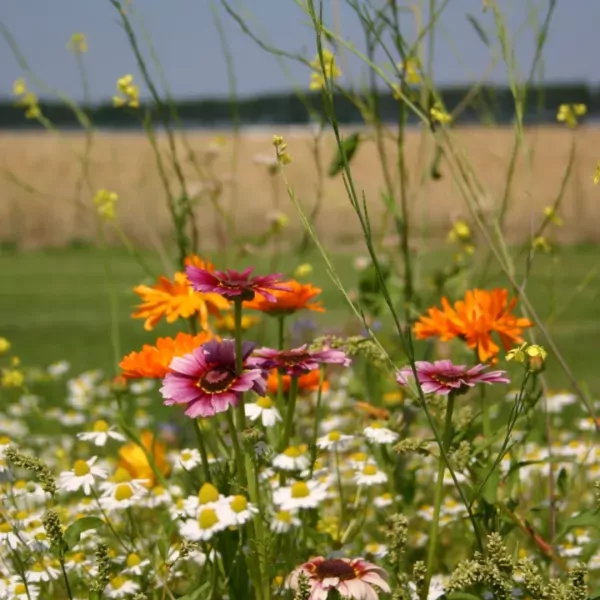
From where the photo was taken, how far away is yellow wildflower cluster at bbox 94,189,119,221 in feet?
5.23

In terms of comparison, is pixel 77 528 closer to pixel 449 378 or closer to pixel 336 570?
pixel 336 570

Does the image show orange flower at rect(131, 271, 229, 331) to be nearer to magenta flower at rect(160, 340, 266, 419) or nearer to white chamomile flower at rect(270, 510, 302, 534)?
magenta flower at rect(160, 340, 266, 419)

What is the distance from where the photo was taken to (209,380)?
2.94 feet

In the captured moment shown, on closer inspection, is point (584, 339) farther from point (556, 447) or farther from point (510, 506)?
point (510, 506)

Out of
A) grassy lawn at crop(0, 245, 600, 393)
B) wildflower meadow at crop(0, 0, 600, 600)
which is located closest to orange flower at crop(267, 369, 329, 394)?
wildflower meadow at crop(0, 0, 600, 600)

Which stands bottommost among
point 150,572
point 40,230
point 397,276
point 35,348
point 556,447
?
point 40,230

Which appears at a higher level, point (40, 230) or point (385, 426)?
point (385, 426)

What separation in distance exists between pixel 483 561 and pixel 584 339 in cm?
312

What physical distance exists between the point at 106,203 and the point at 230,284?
2.63ft

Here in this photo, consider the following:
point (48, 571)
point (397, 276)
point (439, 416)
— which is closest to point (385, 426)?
point (439, 416)

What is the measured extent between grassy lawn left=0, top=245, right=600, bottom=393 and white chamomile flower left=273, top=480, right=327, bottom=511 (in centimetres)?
155

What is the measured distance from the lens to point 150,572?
45.2 inches

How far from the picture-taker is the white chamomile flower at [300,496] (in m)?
1.00

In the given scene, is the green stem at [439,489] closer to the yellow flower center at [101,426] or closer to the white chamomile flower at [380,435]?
the white chamomile flower at [380,435]
